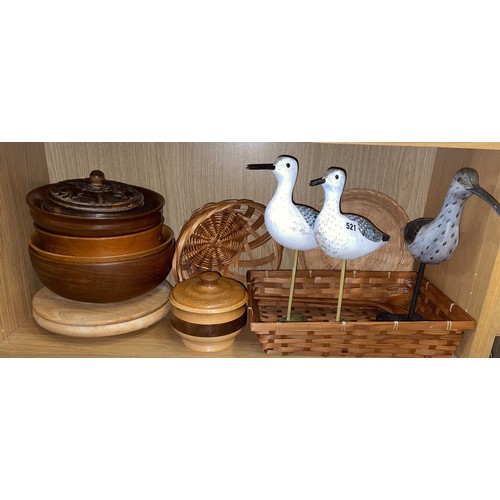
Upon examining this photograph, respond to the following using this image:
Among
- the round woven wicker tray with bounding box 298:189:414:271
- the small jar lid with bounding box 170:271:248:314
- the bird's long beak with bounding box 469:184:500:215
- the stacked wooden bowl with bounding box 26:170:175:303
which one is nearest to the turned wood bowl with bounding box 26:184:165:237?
the stacked wooden bowl with bounding box 26:170:175:303

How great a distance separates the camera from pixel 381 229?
899 mm

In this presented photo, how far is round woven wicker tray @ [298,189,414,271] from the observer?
2.93 ft

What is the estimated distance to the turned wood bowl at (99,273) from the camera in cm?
69

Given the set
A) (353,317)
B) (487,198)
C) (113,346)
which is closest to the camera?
(487,198)

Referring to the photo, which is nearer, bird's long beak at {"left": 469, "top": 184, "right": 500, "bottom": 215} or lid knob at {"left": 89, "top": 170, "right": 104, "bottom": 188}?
bird's long beak at {"left": 469, "top": 184, "right": 500, "bottom": 215}

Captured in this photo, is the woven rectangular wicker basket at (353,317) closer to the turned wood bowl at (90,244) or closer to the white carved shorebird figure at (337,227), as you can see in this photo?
the white carved shorebird figure at (337,227)

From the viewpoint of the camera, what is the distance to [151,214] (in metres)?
0.74

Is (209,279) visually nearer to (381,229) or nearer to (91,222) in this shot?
(91,222)

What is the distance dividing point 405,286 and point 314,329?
0.30m

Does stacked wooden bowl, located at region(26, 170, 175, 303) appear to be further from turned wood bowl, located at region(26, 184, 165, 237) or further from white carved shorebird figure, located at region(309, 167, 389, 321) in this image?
white carved shorebird figure, located at region(309, 167, 389, 321)

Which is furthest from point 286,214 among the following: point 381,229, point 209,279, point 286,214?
point 381,229

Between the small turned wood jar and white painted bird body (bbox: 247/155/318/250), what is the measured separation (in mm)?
132

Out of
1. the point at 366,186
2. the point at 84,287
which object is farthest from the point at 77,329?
the point at 366,186

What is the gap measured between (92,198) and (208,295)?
0.26 metres
